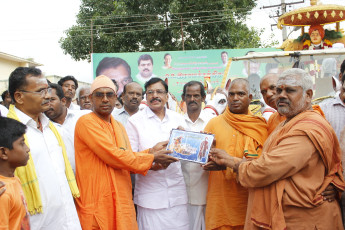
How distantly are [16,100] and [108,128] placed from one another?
3.10ft

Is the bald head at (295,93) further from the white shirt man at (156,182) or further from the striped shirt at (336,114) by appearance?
the white shirt man at (156,182)

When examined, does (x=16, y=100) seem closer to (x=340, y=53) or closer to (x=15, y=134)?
(x=15, y=134)

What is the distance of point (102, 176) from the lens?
10.5 ft

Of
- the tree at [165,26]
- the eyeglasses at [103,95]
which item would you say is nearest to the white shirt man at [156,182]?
the eyeglasses at [103,95]

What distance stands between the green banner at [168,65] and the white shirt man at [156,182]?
32.7 ft

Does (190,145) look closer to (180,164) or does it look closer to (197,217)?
(180,164)

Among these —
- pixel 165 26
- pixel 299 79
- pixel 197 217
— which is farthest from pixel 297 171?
pixel 165 26

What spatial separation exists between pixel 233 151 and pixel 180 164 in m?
0.69

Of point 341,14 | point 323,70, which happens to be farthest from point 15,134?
point 341,14

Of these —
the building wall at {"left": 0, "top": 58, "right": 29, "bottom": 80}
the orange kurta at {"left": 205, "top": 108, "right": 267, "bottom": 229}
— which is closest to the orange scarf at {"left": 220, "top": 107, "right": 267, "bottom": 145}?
the orange kurta at {"left": 205, "top": 108, "right": 267, "bottom": 229}

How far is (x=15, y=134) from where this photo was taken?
2.38 m

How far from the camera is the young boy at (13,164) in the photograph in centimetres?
221

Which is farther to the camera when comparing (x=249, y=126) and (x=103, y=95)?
(x=249, y=126)

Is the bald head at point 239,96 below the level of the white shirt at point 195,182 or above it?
above
